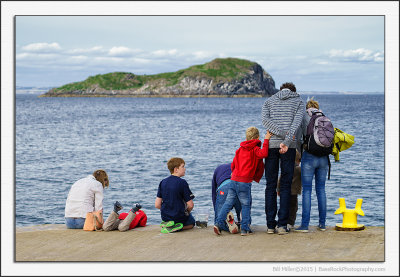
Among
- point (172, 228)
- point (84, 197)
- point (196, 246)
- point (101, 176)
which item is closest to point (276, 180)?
point (196, 246)

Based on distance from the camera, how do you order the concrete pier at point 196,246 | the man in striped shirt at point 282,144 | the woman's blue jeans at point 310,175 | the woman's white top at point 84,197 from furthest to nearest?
the woman's white top at point 84,197 < the woman's blue jeans at point 310,175 < the man in striped shirt at point 282,144 < the concrete pier at point 196,246

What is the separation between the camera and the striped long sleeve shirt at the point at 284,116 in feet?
24.8

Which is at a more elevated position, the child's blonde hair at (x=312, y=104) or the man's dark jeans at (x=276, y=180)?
the child's blonde hair at (x=312, y=104)

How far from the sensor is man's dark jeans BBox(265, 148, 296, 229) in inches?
299

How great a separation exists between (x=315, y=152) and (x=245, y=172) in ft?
3.41

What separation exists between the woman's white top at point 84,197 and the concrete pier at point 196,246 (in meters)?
0.31

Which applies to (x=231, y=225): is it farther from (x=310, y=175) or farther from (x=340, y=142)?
(x=340, y=142)

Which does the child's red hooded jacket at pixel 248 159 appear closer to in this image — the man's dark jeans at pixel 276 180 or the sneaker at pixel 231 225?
the man's dark jeans at pixel 276 180

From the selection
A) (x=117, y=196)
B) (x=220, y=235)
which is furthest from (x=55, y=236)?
(x=117, y=196)

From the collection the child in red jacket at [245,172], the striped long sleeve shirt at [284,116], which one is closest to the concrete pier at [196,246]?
the child in red jacket at [245,172]

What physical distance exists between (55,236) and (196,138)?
131 ft

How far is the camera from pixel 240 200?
306 inches

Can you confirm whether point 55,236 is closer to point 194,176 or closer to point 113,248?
point 113,248

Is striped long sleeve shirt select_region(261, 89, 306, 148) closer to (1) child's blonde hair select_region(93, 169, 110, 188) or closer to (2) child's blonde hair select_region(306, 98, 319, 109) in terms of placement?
(2) child's blonde hair select_region(306, 98, 319, 109)
